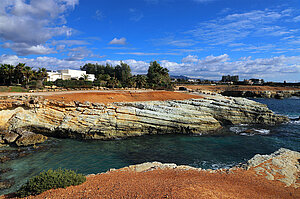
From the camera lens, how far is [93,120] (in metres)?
21.1

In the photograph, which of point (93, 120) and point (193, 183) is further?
point (93, 120)

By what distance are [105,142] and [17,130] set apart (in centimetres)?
979

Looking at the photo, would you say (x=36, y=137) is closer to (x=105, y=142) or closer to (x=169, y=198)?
(x=105, y=142)

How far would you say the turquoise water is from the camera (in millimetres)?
13844

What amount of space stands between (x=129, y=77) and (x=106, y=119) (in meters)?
49.1

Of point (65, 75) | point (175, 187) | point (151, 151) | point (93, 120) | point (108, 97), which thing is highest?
point (65, 75)

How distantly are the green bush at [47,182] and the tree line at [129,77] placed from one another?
41.2m

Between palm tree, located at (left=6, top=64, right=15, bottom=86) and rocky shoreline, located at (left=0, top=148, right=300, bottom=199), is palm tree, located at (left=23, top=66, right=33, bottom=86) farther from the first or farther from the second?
rocky shoreline, located at (left=0, top=148, right=300, bottom=199)

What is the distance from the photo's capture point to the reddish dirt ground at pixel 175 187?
725 cm

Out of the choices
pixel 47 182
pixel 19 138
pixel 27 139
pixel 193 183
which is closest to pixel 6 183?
pixel 47 182

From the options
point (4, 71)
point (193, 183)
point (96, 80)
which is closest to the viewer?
point (193, 183)

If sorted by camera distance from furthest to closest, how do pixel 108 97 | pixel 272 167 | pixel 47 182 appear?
pixel 108 97 < pixel 272 167 < pixel 47 182

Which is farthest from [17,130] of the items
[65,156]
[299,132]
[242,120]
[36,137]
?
[299,132]

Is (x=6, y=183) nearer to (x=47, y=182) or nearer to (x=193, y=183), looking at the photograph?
(x=47, y=182)
